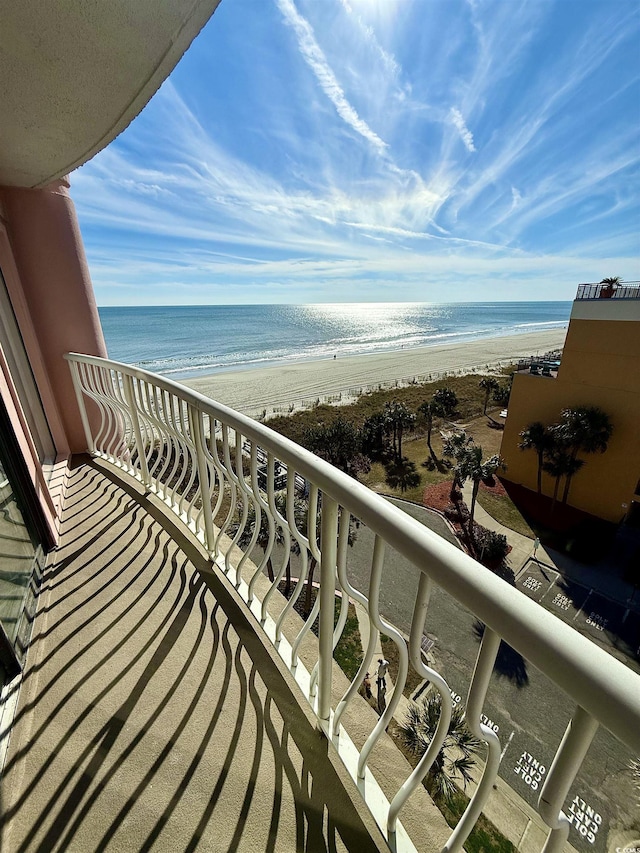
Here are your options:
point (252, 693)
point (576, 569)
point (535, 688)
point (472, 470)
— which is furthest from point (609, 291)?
point (252, 693)

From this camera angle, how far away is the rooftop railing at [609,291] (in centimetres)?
1074

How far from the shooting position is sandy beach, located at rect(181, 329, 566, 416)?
2548 centimetres

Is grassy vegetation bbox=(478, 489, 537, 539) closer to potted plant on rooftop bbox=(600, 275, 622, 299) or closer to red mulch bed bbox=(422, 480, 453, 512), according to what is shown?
red mulch bed bbox=(422, 480, 453, 512)

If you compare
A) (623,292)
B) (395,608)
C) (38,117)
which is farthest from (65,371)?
(623,292)

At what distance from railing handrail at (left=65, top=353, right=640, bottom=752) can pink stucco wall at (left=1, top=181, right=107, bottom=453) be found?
3.52 m

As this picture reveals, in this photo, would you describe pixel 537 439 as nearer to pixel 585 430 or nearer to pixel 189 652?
pixel 585 430

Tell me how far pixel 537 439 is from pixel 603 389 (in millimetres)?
2511

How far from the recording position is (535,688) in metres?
5.58

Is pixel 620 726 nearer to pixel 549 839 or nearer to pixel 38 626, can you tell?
pixel 549 839

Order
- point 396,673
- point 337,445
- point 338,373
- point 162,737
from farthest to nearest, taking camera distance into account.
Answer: point 338,373 → point 337,445 → point 396,673 → point 162,737

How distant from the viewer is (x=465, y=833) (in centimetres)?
75

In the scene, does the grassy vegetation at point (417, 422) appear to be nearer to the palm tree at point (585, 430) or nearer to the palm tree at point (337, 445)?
the palm tree at point (337, 445)

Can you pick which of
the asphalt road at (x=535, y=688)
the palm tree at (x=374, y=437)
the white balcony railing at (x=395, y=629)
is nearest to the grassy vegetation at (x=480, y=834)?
the asphalt road at (x=535, y=688)

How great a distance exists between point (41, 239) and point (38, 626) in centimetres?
303
